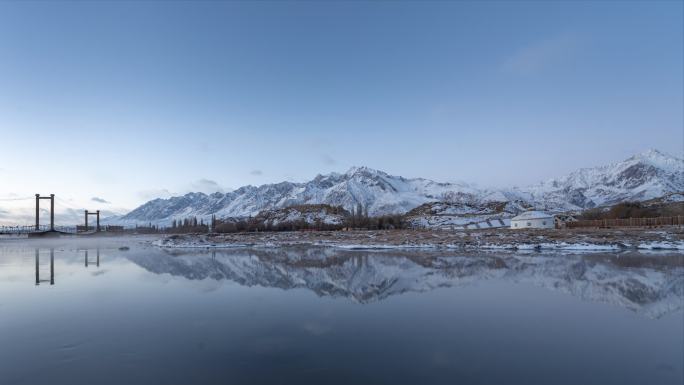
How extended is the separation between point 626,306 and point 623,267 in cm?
1243

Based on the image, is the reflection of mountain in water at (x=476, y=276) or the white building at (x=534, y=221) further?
the white building at (x=534, y=221)

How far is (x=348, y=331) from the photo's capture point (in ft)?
35.0

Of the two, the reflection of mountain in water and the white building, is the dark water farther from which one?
the white building

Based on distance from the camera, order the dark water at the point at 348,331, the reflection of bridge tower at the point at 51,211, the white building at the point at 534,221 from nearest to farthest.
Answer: the dark water at the point at 348,331
the white building at the point at 534,221
the reflection of bridge tower at the point at 51,211

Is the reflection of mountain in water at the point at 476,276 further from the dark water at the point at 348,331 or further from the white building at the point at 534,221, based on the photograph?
the white building at the point at 534,221

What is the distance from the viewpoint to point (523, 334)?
10297mm

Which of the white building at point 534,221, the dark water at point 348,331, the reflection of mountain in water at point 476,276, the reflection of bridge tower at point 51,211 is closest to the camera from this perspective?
the dark water at point 348,331

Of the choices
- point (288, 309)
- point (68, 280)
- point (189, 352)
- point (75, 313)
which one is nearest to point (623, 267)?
point (288, 309)

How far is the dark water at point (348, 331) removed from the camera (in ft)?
25.3

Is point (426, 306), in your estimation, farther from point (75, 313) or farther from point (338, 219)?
point (338, 219)

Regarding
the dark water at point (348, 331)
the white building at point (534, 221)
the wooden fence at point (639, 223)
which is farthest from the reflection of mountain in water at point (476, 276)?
the white building at point (534, 221)

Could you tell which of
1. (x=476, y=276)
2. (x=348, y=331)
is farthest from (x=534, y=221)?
(x=348, y=331)

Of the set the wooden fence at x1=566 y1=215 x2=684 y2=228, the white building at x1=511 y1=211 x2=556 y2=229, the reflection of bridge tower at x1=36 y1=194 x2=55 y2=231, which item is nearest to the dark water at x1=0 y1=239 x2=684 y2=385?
the wooden fence at x1=566 y1=215 x2=684 y2=228

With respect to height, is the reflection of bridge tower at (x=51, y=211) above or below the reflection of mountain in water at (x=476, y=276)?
above
